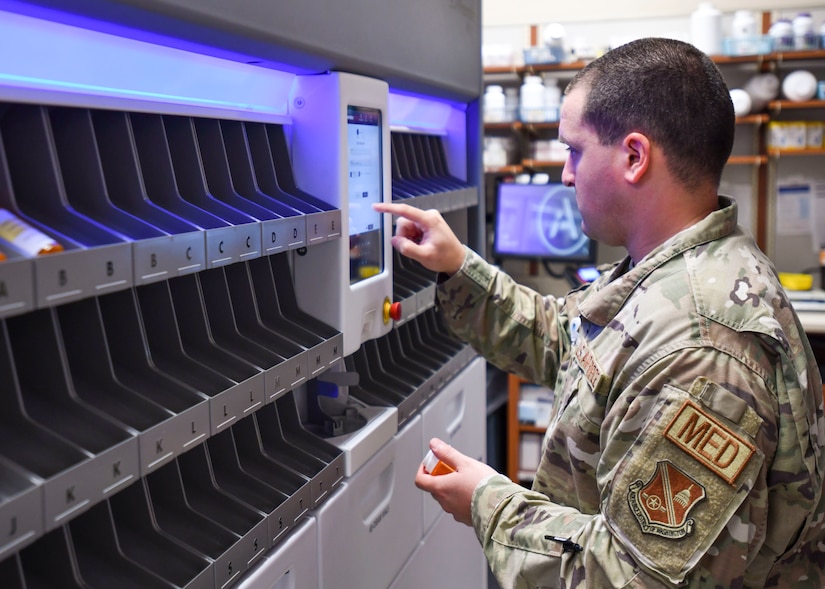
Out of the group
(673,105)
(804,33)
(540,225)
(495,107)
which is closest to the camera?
(673,105)

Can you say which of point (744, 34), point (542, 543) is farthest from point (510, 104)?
point (542, 543)

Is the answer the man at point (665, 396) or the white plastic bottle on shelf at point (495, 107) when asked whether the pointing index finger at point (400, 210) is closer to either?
the man at point (665, 396)

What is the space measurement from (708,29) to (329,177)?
10.5ft

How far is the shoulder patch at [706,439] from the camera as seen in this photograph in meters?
1.11

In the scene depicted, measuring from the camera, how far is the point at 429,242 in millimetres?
1696

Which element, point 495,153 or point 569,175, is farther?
point 495,153

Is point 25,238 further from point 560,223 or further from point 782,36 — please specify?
point 782,36

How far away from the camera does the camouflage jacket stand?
1.12 meters

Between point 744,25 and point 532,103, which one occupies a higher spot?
point 744,25

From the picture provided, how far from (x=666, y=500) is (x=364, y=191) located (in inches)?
30.3

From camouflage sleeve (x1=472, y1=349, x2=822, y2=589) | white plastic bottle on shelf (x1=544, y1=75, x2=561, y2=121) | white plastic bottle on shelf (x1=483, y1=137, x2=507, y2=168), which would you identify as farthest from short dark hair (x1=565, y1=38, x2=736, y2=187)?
white plastic bottle on shelf (x1=483, y1=137, x2=507, y2=168)

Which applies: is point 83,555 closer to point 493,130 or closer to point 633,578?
point 633,578

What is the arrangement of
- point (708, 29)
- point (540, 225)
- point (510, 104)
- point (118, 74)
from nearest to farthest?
point (118, 74) → point (708, 29) → point (540, 225) → point (510, 104)

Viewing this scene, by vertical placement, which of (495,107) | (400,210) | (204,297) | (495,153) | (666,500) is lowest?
(666,500)
